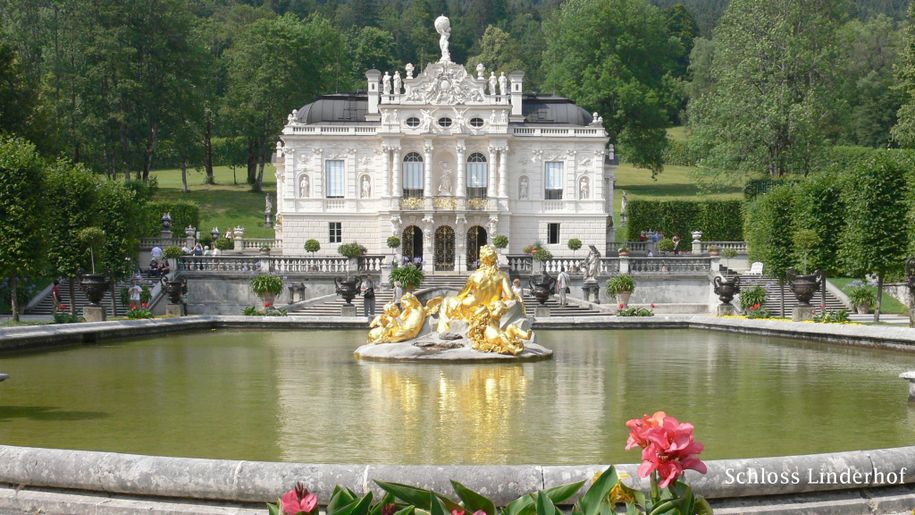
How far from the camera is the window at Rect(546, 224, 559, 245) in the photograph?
53000mm

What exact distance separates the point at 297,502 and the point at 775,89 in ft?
181

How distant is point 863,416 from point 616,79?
218 ft

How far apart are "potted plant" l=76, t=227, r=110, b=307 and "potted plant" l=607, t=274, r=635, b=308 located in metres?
18.3

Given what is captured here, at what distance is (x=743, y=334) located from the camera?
26.5 metres

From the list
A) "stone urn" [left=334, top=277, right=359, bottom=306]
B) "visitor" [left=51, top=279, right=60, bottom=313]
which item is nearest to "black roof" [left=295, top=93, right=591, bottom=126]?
"visitor" [left=51, top=279, right=60, bottom=313]

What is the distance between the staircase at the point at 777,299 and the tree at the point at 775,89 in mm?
14874

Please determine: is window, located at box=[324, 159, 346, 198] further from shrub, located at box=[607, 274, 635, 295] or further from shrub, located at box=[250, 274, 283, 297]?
shrub, located at box=[607, 274, 635, 295]

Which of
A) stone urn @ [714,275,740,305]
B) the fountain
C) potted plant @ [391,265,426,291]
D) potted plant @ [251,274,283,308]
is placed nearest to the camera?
the fountain

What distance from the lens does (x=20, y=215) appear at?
2847cm

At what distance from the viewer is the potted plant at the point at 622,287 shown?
38375mm

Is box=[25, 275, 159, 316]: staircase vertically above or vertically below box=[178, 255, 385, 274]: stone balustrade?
below

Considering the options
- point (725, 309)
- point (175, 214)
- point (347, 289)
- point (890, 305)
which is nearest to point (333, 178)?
point (175, 214)

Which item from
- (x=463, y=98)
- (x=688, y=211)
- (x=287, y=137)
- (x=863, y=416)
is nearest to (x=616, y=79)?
(x=688, y=211)

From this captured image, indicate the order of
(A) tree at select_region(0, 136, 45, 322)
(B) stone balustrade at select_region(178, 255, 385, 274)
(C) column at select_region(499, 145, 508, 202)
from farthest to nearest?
→ (C) column at select_region(499, 145, 508, 202) → (B) stone balustrade at select_region(178, 255, 385, 274) → (A) tree at select_region(0, 136, 45, 322)
